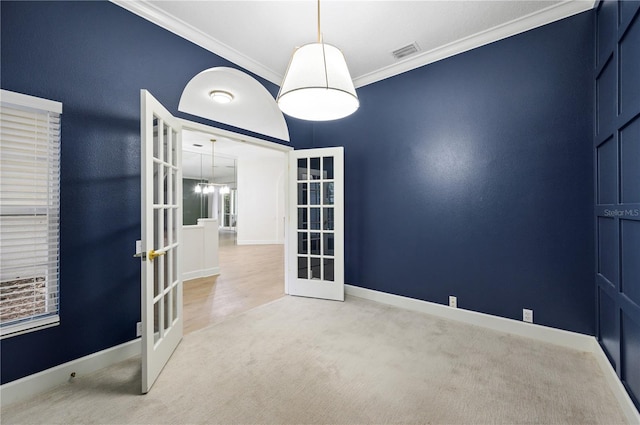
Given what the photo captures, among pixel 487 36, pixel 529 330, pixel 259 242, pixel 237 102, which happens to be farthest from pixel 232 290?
pixel 259 242

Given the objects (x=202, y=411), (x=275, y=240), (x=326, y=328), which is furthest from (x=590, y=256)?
(x=275, y=240)

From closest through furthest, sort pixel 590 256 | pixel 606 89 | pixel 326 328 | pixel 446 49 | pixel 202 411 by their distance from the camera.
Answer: pixel 202 411, pixel 606 89, pixel 590 256, pixel 326 328, pixel 446 49

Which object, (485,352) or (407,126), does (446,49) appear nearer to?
(407,126)

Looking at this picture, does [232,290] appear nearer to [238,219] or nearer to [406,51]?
[406,51]

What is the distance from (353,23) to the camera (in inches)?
105

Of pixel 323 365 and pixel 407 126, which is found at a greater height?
pixel 407 126

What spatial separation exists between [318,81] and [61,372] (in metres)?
2.68

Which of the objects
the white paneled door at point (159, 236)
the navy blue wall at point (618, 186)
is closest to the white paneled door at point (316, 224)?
the white paneled door at point (159, 236)

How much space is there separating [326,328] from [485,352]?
1.45 meters

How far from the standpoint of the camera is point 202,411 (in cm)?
171

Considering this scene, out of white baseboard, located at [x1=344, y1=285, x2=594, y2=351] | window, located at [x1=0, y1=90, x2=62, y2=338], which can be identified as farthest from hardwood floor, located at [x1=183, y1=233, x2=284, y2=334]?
white baseboard, located at [x1=344, y1=285, x2=594, y2=351]

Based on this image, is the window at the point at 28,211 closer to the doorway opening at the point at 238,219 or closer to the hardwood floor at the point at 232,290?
the doorway opening at the point at 238,219

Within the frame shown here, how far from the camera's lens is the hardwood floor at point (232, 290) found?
331 centimetres

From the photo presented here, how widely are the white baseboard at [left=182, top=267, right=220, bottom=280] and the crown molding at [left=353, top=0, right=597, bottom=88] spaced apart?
4.13 meters
